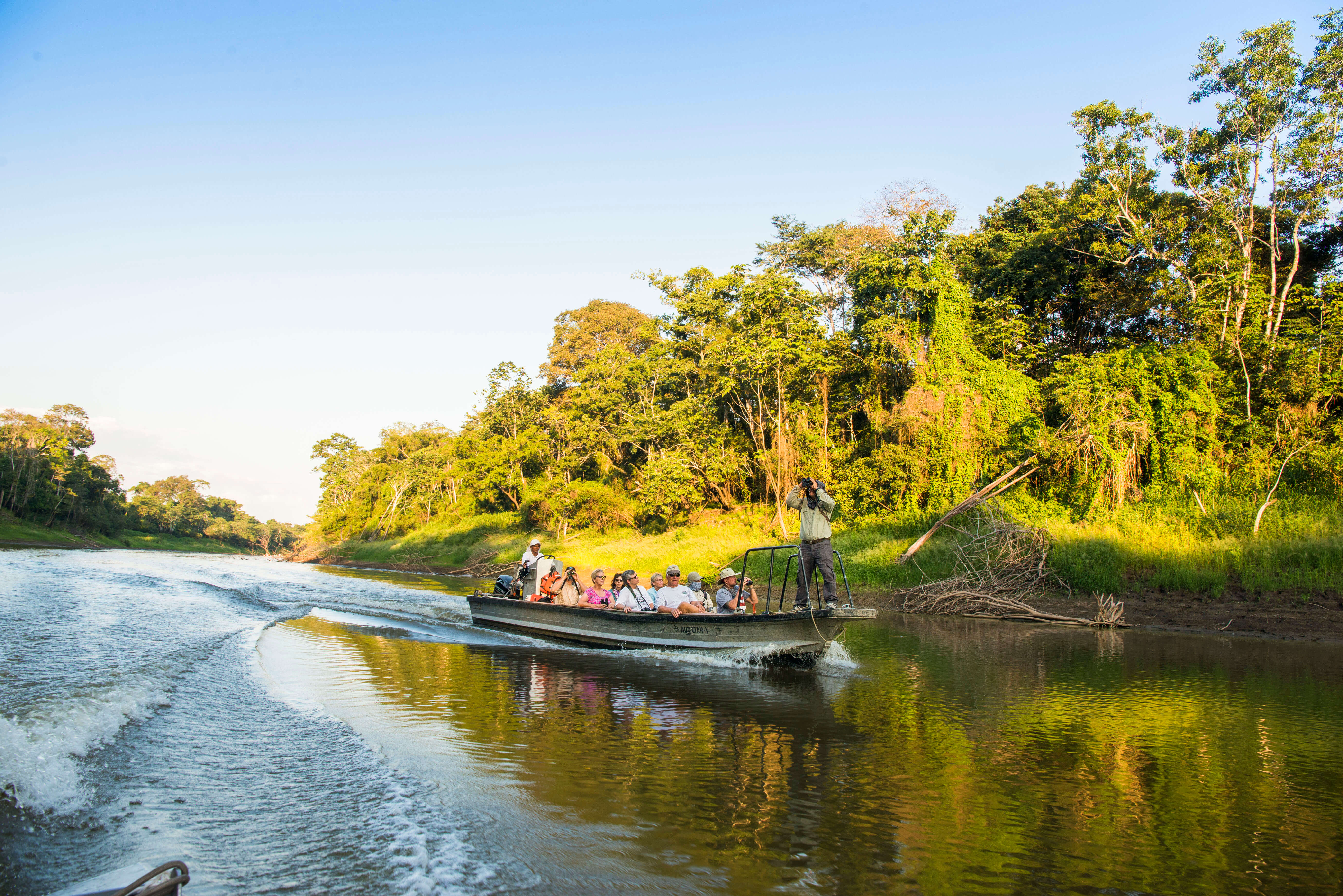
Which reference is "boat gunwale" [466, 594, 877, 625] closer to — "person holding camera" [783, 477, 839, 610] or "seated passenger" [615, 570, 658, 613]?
"person holding camera" [783, 477, 839, 610]

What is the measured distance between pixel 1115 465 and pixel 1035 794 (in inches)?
741

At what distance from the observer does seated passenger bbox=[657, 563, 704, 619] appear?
12891 millimetres

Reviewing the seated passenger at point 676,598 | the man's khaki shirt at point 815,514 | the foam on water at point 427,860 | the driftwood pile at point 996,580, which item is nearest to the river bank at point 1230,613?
the driftwood pile at point 996,580

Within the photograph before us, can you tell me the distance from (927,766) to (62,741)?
7468 mm

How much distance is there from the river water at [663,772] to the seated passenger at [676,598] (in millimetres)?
935

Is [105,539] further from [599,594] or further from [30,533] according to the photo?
[599,594]

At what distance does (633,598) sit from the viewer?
14609 millimetres

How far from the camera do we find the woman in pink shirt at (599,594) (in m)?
15.2

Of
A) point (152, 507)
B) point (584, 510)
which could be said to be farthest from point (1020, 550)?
point (152, 507)

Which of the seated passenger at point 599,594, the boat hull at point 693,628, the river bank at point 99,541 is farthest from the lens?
the river bank at point 99,541

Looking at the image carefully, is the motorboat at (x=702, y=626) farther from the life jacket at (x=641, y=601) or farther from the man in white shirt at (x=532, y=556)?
the life jacket at (x=641, y=601)

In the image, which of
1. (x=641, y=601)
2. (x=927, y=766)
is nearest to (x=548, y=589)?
(x=641, y=601)

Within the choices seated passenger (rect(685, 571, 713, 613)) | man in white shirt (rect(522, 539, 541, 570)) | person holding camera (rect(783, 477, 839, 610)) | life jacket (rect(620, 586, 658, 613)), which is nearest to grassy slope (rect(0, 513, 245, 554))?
man in white shirt (rect(522, 539, 541, 570))

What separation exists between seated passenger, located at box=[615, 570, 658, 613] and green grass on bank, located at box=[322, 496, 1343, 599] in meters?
4.44
